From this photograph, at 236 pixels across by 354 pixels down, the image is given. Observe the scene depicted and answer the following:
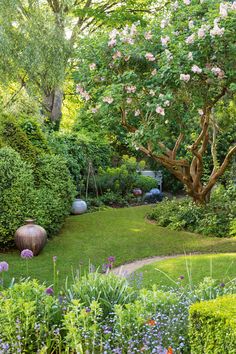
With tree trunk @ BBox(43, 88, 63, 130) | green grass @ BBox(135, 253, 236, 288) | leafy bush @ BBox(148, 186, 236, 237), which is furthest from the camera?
tree trunk @ BBox(43, 88, 63, 130)

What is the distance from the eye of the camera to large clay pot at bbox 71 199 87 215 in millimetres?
12109

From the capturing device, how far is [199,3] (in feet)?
31.2

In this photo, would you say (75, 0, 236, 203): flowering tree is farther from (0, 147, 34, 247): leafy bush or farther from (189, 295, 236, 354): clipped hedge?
(189, 295, 236, 354): clipped hedge

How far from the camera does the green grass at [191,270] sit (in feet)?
21.6

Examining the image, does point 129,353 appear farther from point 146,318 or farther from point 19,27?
point 19,27

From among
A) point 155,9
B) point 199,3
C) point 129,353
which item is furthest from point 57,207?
point 155,9

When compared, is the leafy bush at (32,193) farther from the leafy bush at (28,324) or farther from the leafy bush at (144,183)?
the leafy bush at (144,183)

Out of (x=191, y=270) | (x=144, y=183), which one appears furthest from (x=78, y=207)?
(x=191, y=270)

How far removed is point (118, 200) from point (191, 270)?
7.07 metres

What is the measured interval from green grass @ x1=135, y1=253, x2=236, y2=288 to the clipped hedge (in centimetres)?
282

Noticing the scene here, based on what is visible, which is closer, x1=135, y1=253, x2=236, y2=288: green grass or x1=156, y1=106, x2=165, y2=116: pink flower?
x1=135, y1=253, x2=236, y2=288: green grass

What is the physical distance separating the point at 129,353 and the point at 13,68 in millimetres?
10986

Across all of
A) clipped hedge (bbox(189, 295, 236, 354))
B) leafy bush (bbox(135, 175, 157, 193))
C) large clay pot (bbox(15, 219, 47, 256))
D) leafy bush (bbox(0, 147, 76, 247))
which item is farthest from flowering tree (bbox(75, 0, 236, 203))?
clipped hedge (bbox(189, 295, 236, 354))

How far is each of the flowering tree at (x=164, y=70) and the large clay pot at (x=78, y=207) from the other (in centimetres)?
250
